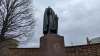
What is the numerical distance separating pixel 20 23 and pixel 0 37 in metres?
1.92

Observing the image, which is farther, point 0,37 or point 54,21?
point 0,37

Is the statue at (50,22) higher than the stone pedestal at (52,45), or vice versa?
the statue at (50,22)

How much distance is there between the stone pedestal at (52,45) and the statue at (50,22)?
0.59 meters

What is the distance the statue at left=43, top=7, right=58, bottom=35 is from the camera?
1163 cm

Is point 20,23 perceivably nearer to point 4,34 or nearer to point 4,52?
point 4,34

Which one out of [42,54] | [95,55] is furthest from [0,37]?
[95,55]

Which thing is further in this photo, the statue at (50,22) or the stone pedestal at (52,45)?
the statue at (50,22)

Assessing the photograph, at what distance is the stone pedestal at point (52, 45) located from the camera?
428 inches

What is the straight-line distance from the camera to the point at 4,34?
14.9m

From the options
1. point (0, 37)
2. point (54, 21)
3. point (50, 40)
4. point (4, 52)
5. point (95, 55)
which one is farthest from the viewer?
point (4, 52)

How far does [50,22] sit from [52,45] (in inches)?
62.7

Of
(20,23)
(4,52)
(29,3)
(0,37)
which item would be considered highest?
(29,3)

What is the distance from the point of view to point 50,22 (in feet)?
39.0

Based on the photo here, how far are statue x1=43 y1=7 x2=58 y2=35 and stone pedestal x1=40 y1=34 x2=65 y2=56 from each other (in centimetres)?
59
